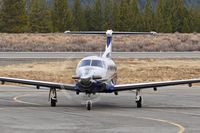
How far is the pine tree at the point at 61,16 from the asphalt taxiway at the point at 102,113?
90.7 metres

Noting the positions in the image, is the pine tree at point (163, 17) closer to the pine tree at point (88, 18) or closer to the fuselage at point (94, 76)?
the pine tree at point (88, 18)

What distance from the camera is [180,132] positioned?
59.1ft

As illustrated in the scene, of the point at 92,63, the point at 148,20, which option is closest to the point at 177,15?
the point at 148,20

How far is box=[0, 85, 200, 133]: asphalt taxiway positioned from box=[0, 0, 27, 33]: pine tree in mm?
74387

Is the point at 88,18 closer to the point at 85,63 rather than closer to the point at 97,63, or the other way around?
the point at 97,63

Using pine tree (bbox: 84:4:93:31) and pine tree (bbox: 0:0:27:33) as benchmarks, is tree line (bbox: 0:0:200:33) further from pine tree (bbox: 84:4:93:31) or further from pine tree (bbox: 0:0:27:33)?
pine tree (bbox: 0:0:27:33)

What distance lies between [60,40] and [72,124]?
6067 cm

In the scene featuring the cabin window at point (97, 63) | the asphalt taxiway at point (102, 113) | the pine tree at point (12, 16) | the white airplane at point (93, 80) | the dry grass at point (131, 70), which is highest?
the pine tree at point (12, 16)

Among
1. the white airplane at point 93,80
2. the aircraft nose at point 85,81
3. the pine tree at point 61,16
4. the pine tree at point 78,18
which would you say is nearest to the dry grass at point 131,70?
the white airplane at point 93,80

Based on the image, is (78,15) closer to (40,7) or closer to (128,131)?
(40,7)

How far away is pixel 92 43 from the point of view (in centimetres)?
7800

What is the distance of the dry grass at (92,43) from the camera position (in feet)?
246

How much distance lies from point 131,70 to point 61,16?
261 ft

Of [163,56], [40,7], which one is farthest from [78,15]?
[163,56]
